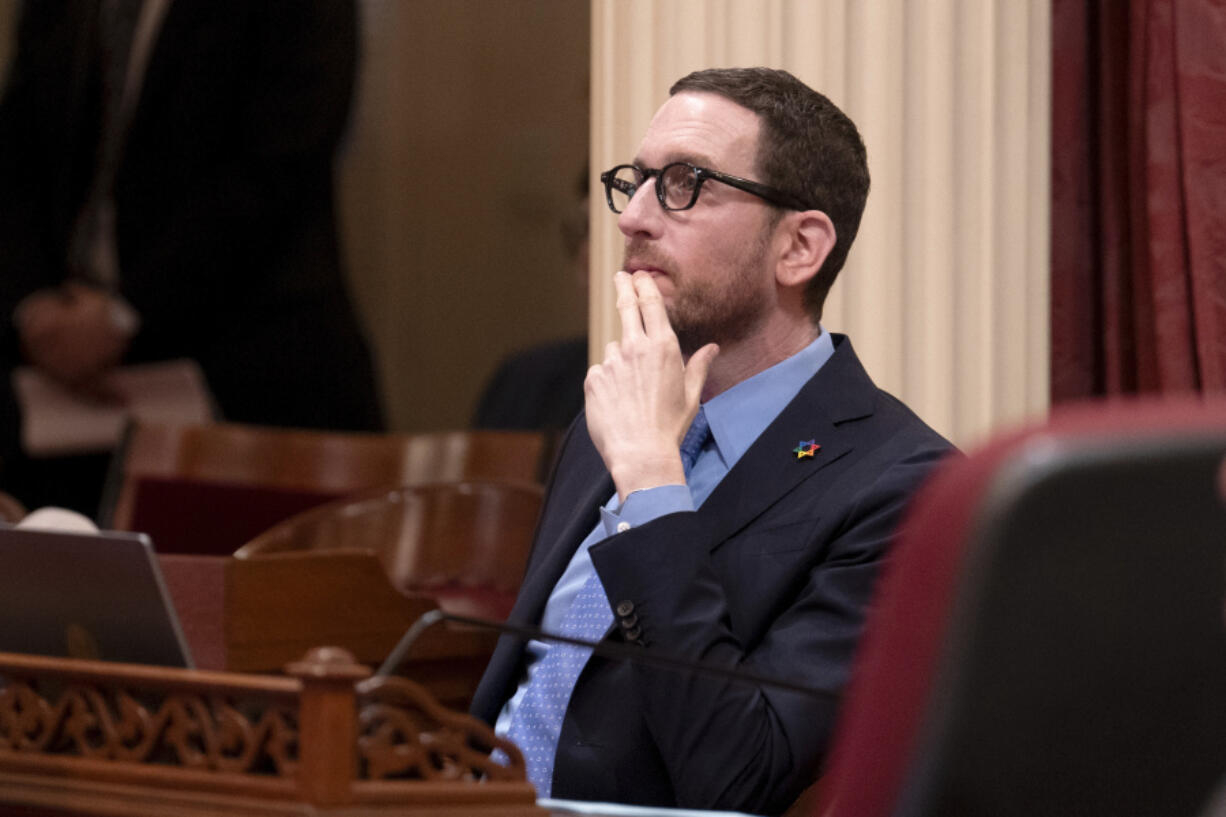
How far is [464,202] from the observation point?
3877 millimetres

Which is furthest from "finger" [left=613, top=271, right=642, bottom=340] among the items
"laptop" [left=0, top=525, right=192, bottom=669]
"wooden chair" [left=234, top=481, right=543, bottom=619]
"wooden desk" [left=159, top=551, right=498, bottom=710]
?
"wooden chair" [left=234, top=481, right=543, bottom=619]

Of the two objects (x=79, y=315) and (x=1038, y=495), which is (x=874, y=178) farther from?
(x=79, y=315)

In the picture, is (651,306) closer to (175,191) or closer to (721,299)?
(721,299)

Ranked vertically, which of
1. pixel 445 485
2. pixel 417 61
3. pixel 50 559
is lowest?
pixel 445 485

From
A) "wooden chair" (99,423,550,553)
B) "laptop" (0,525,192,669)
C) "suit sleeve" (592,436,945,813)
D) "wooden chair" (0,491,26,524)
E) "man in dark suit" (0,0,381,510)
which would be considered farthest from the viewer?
"man in dark suit" (0,0,381,510)

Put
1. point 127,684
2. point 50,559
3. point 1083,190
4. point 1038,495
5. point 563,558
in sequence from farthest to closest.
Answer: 1. point 1083,190
2. point 563,558
3. point 50,559
4. point 127,684
5. point 1038,495

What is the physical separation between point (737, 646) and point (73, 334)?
2799 mm

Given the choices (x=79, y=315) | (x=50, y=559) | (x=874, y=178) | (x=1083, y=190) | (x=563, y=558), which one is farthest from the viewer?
(x=79, y=315)

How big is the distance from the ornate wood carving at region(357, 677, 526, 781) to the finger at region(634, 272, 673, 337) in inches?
29.4

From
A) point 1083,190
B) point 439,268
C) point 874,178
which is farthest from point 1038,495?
point 439,268

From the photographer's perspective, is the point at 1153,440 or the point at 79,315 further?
the point at 79,315

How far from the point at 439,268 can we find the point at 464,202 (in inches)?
7.0

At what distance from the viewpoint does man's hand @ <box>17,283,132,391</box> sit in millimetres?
3820

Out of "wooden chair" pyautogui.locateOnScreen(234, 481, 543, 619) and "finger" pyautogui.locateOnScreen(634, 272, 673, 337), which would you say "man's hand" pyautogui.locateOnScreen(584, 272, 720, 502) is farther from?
"wooden chair" pyautogui.locateOnScreen(234, 481, 543, 619)
